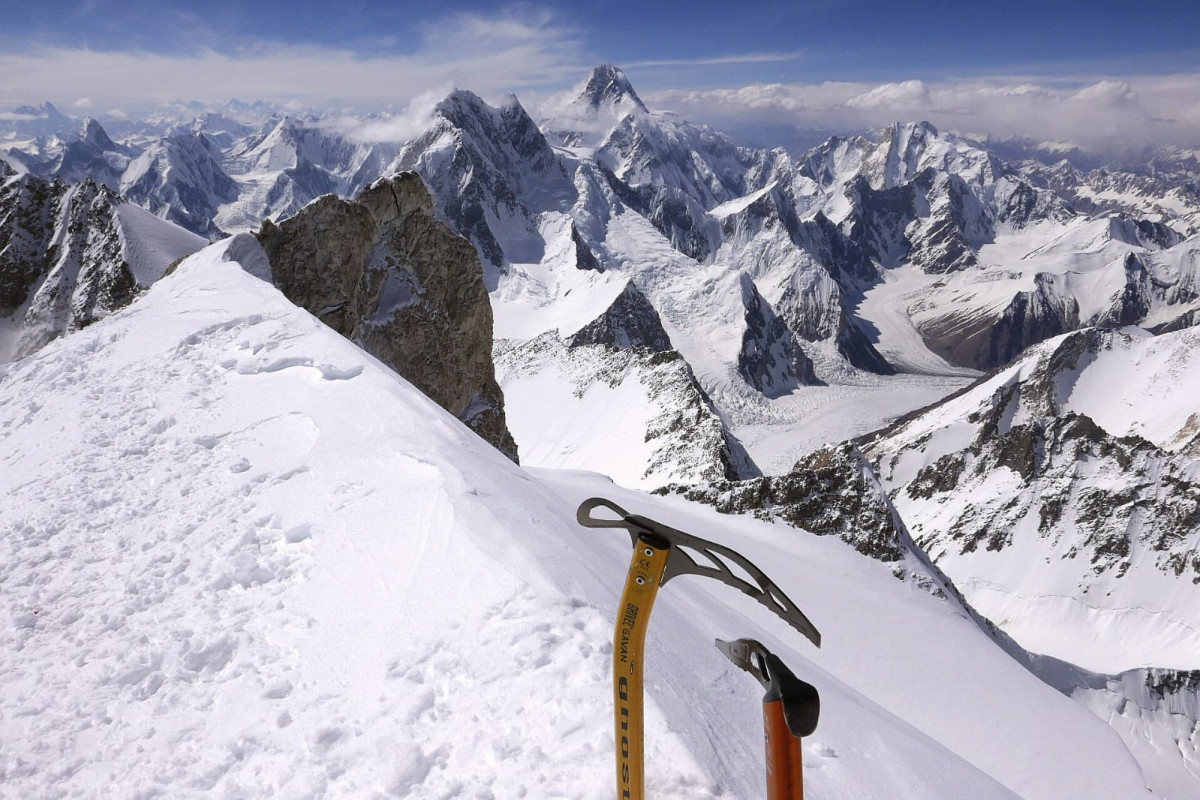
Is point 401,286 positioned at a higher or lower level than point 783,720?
lower

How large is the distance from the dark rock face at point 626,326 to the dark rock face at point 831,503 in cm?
8962

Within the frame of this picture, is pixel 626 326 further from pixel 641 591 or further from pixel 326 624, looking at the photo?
pixel 641 591

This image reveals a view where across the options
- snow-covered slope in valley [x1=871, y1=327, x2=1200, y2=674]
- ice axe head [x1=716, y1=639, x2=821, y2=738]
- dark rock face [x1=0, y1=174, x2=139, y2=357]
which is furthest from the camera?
snow-covered slope in valley [x1=871, y1=327, x2=1200, y2=674]

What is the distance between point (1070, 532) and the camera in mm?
90938

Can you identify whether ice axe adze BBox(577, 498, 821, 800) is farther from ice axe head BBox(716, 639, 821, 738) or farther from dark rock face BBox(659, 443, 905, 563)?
dark rock face BBox(659, 443, 905, 563)

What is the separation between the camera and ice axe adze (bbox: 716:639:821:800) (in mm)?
3014

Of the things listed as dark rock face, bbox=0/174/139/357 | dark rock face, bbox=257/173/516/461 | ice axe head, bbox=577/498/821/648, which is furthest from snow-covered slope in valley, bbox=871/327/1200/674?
dark rock face, bbox=0/174/139/357

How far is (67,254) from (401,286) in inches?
1358

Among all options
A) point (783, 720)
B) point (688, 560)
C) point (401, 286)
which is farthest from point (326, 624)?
point (401, 286)

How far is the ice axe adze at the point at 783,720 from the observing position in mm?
3014

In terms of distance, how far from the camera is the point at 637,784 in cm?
409

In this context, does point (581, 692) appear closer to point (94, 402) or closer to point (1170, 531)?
point (94, 402)

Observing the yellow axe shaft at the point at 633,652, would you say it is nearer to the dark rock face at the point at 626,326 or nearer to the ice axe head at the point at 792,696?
the ice axe head at the point at 792,696

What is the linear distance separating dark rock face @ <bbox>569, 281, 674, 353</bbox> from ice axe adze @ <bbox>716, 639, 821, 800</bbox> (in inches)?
4770
